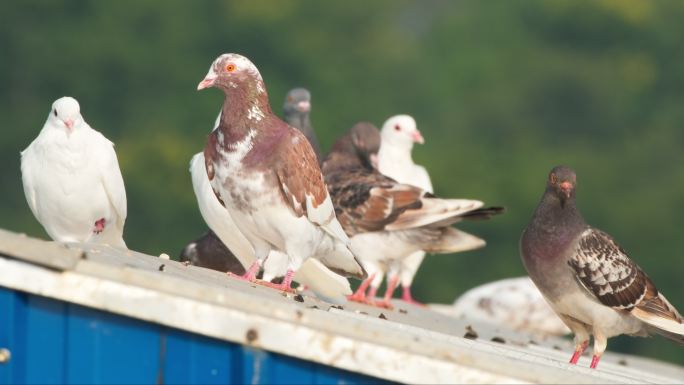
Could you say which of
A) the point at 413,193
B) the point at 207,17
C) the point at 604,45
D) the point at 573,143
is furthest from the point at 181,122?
the point at 413,193

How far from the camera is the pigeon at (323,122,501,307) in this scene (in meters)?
14.5

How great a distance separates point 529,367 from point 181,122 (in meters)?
59.9

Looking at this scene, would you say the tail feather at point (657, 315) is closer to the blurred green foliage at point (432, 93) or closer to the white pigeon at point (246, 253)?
the white pigeon at point (246, 253)

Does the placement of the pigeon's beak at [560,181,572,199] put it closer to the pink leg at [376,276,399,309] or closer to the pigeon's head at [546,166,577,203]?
the pigeon's head at [546,166,577,203]

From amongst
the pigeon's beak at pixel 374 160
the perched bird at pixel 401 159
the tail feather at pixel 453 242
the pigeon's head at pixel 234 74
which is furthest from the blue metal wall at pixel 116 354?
the perched bird at pixel 401 159

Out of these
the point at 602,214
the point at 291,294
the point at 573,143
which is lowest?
the point at 291,294

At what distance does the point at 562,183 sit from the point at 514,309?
8.65 metres

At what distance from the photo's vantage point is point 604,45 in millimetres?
79250

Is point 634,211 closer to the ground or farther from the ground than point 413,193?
farther from the ground

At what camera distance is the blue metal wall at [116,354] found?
26.0ft

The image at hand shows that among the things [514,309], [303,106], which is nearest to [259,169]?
[303,106]

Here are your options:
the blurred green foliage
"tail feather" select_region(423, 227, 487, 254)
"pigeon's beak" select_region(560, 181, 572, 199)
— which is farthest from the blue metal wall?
the blurred green foliage

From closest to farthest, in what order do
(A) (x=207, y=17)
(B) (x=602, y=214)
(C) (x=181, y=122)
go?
1. (B) (x=602, y=214)
2. (C) (x=181, y=122)
3. (A) (x=207, y=17)

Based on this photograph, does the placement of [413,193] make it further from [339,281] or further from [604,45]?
[604,45]
